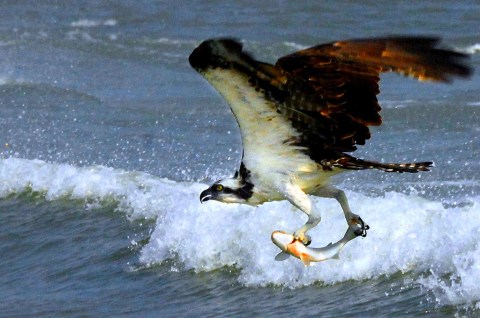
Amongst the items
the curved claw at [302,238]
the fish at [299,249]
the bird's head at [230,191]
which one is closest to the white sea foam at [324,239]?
the fish at [299,249]

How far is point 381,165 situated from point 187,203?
185 inches

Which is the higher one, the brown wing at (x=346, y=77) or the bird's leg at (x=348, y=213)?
the brown wing at (x=346, y=77)

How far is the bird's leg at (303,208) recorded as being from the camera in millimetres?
8977

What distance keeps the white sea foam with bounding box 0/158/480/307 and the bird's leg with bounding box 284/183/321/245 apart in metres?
1.45

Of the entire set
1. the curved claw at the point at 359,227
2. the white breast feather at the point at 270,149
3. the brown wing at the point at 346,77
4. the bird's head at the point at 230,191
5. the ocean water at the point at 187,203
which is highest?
the brown wing at the point at 346,77

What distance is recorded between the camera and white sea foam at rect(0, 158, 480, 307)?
34.1ft

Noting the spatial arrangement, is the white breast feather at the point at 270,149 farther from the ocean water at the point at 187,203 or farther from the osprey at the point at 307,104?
the ocean water at the point at 187,203

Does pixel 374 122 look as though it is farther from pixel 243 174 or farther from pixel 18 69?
pixel 18 69

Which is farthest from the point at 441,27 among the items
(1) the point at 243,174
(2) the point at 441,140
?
(1) the point at 243,174

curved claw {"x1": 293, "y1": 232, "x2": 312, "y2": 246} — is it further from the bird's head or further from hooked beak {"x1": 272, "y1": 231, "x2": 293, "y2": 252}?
the bird's head

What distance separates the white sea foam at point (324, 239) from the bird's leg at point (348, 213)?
1.20 metres

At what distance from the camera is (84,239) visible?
44.3 feet

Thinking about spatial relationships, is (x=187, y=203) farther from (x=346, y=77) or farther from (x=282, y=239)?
(x=346, y=77)

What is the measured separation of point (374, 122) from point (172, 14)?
64.6ft
